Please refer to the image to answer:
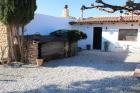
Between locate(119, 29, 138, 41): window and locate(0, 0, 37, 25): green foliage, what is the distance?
11.6 metres

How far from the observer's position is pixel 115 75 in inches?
440

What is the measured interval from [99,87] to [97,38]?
16.2m

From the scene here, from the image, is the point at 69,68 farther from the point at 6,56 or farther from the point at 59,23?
the point at 59,23

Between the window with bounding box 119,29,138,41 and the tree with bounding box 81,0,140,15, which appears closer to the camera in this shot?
the tree with bounding box 81,0,140,15

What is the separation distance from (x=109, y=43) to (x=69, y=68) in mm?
11054

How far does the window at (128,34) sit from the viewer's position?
22844mm

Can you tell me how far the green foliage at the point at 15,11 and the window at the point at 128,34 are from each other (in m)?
11.6

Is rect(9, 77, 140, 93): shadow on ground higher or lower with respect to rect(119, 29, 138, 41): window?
lower

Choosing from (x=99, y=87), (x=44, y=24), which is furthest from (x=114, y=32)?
(x=99, y=87)

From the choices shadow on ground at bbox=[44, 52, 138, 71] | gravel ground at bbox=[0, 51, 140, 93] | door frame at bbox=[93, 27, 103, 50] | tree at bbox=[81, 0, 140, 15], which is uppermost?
tree at bbox=[81, 0, 140, 15]

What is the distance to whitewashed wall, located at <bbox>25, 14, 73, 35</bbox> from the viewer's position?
17.7 m

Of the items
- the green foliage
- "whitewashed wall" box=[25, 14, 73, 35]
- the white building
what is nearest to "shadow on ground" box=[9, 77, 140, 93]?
the green foliage

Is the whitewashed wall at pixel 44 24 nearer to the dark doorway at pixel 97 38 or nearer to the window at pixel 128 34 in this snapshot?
the dark doorway at pixel 97 38

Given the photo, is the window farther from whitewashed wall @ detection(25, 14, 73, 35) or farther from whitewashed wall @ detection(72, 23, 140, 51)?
whitewashed wall @ detection(25, 14, 73, 35)
